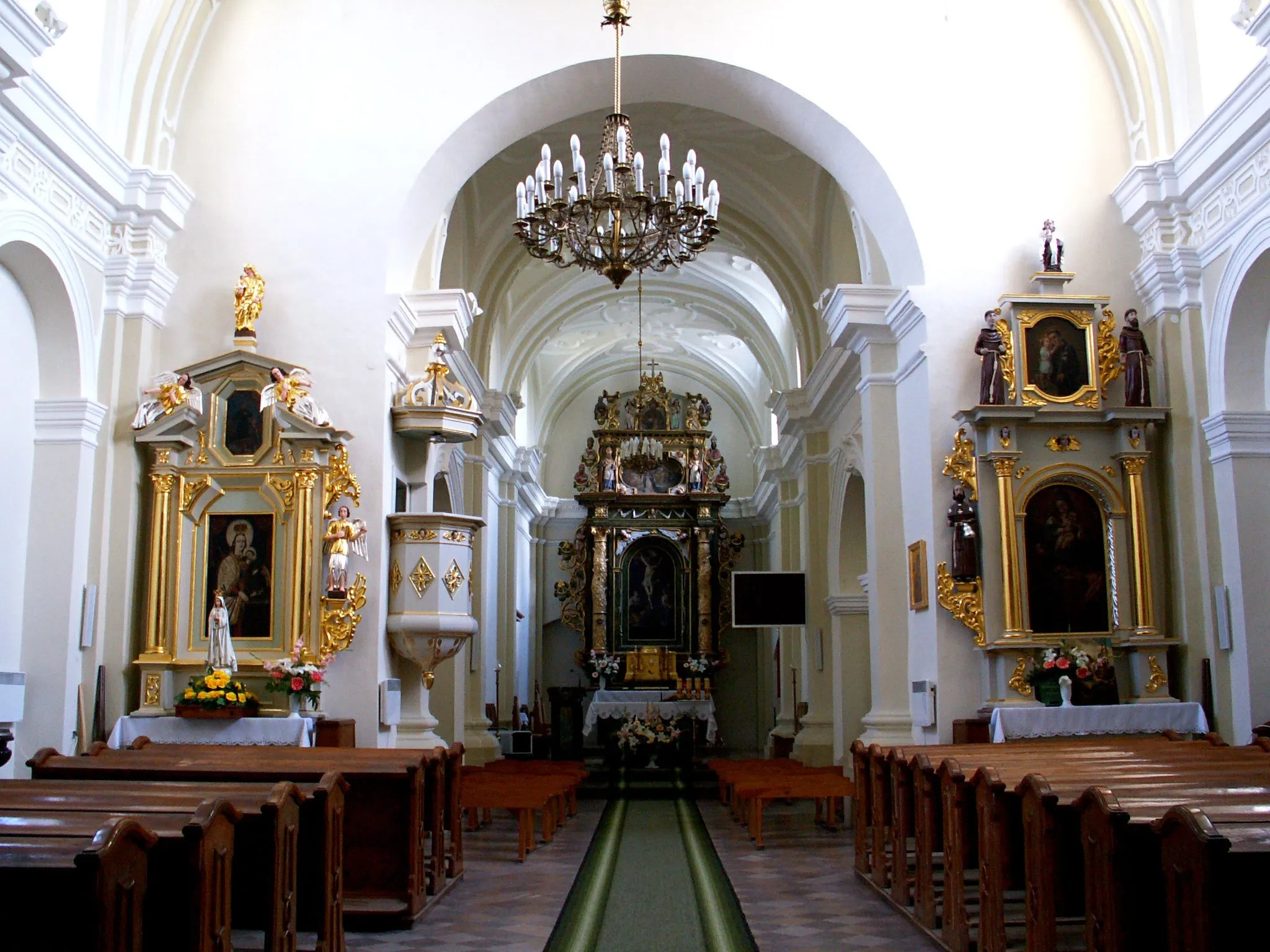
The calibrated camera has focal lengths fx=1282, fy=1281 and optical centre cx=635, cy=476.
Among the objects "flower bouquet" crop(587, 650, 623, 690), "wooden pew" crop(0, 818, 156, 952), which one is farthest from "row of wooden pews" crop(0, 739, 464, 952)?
"flower bouquet" crop(587, 650, 623, 690)

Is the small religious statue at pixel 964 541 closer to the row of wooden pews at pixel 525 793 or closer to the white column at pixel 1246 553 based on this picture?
the white column at pixel 1246 553

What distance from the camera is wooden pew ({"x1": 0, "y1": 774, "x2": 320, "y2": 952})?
4324 millimetres

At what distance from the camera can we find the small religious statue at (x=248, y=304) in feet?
28.6

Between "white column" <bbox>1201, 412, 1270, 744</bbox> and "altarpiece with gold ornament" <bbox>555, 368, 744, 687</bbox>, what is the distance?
42.6 ft

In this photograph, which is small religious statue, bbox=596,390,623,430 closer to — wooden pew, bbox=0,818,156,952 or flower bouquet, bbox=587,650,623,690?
flower bouquet, bbox=587,650,623,690

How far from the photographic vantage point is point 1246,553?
806cm

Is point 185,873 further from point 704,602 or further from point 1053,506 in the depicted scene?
point 704,602

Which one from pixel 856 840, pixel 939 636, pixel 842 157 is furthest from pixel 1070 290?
pixel 856 840

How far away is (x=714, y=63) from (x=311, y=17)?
2956 mm

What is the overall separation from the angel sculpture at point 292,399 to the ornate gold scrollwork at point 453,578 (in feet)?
4.19

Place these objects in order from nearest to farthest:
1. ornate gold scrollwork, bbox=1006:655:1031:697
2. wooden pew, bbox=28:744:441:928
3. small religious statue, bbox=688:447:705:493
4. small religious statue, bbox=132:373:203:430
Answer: wooden pew, bbox=28:744:441:928 → ornate gold scrollwork, bbox=1006:655:1031:697 → small religious statue, bbox=132:373:203:430 → small religious statue, bbox=688:447:705:493

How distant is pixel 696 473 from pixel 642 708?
249 inches

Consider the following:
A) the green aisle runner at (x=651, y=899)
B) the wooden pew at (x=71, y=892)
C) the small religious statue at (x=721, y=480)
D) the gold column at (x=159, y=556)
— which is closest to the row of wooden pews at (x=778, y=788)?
the green aisle runner at (x=651, y=899)

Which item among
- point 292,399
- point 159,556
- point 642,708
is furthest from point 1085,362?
point 642,708
